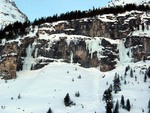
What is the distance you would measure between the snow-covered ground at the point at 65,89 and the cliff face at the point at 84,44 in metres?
3.15

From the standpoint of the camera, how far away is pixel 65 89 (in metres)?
93.1

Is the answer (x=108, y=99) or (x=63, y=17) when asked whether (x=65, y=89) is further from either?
(x=63, y=17)

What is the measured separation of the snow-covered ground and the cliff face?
124 inches

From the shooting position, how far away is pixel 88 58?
4439 inches

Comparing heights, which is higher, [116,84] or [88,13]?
[88,13]

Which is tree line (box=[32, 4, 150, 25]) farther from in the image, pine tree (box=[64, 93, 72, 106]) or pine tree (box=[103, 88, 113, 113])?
pine tree (box=[64, 93, 72, 106])

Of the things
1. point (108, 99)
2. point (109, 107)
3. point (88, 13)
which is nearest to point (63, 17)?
point (88, 13)

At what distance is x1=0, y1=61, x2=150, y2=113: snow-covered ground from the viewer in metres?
83.4

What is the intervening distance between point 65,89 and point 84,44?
975 inches

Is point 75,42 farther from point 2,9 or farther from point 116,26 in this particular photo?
point 2,9

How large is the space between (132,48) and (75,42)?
1470cm

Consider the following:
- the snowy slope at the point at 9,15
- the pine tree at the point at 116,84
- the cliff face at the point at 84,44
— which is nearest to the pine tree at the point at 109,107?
the pine tree at the point at 116,84

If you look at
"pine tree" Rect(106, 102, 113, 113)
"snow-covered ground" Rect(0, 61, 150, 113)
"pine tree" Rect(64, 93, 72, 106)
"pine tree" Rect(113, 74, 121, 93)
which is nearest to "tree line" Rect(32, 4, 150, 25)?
"snow-covered ground" Rect(0, 61, 150, 113)

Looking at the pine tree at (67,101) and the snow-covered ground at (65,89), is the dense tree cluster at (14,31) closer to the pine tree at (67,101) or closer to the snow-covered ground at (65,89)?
the snow-covered ground at (65,89)
